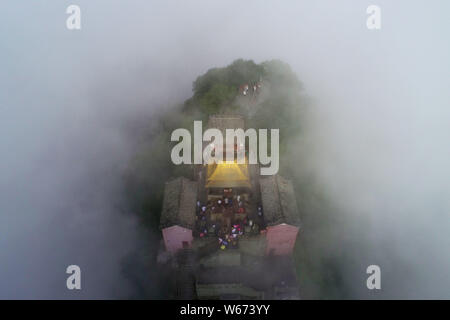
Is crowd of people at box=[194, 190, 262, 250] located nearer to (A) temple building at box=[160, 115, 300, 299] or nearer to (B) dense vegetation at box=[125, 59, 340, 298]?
(A) temple building at box=[160, 115, 300, 299]

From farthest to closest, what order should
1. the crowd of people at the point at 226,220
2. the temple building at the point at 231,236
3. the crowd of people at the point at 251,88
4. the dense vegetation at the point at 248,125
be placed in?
the crowd of people at the point at 251,88 < the dense vegetation at the point at 248,125 < the crowd of people at the point at 226,220 < the temple building at the point at 231,236

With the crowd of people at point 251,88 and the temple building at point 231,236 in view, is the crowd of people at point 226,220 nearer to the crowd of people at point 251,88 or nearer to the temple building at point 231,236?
the temple building at point 231,236

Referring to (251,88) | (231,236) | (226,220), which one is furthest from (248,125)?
(231,236)

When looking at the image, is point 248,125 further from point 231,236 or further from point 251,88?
point 231,236

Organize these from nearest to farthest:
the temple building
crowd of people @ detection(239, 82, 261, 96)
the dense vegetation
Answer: the temple building
the dense vegetation
crowd of people @ detection(239, 82, 261, 96)

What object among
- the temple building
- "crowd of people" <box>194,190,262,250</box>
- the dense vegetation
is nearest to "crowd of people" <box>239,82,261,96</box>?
the dense vegetation

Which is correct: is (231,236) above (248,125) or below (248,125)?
below

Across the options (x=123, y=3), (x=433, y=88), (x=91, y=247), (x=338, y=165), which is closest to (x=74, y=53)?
(x=123, y=3)

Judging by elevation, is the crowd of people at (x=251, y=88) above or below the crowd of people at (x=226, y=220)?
above

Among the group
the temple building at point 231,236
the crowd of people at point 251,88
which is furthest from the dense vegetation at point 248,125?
the temple building at point 231,236
